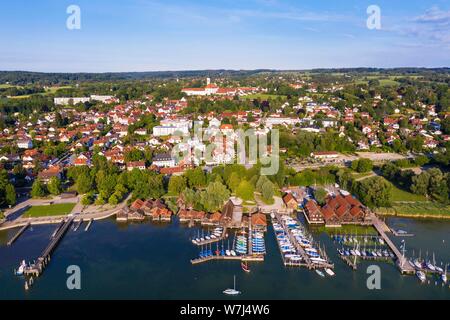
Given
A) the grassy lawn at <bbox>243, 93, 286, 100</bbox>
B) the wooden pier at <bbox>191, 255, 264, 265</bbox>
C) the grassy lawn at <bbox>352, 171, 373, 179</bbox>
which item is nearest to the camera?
the wooden pier at <bbox>191, 255, 264, 265</bbox>

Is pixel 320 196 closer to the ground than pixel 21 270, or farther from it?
farther from it

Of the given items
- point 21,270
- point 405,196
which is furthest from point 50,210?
point 405,196

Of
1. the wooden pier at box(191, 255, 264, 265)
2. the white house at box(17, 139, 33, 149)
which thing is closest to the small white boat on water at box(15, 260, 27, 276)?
the wooden pier at box(191, 255, 264, 265)

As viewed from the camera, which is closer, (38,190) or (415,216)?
(415,216)

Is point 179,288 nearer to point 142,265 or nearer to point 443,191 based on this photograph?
point 142,265

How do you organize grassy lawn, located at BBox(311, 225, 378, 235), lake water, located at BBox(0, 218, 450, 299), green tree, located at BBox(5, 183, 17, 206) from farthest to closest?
green tree, located at BBox(5, 183, 17, 206) → grassy lawn, located at BBox(311, 225, 378, 235) → lake water, located at BBox(0, 218, 450, 299)

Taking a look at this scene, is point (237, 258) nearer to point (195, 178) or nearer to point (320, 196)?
point (320, 196)

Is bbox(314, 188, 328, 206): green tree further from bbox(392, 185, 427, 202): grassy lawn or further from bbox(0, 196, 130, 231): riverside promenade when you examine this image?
bbox(0, 196, 130, 231): riverside promenade
